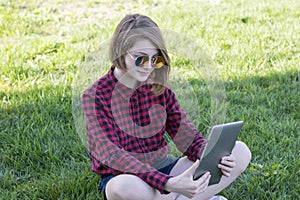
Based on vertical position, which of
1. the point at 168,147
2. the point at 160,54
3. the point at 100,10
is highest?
the point at 160,54

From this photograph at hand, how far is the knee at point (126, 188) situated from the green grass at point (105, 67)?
37 cm

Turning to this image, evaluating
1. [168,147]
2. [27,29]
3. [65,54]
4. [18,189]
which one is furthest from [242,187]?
[27,29]

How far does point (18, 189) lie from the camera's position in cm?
249

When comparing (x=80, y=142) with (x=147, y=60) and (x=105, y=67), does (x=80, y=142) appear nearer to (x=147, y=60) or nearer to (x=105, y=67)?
(x=105, y=67)

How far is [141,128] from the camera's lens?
226 centimetres

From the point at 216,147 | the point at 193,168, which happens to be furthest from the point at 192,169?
the point at 216,147

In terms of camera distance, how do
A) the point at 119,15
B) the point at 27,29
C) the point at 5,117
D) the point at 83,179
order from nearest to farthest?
the point at 83,179 < the point at 5,117 < the point at 27,29 < the point at 119,15

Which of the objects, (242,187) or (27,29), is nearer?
(242,187)

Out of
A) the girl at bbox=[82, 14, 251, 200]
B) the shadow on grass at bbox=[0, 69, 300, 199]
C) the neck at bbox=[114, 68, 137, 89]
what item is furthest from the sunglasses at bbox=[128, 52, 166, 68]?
the shadow on grass at bbox=[0, 69, 300, 199]

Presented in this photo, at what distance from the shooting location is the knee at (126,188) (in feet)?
6.81

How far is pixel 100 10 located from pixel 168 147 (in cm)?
296

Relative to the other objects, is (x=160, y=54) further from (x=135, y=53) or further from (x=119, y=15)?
(x=119, y=15)

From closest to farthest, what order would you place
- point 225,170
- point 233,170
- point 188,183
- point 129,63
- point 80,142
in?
point 188,183 → point 129,63 → point 225,170 → point 233,170 → point 80,142

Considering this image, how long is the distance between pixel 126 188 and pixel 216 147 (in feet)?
1.20
